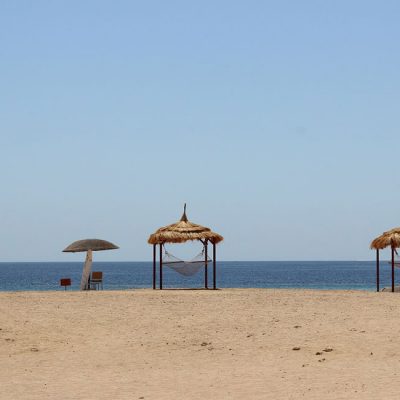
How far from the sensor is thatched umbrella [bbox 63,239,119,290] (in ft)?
105

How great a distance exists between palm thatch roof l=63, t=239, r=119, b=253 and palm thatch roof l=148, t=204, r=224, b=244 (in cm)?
167

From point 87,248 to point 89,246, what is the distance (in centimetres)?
14

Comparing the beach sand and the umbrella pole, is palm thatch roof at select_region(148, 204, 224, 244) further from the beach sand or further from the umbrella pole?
the beach sand

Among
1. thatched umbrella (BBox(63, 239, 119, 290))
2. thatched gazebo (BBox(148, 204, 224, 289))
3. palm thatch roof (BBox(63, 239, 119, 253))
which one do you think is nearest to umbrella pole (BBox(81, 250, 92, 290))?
thatched umbrella (BBox(63, 239, 119, 290))

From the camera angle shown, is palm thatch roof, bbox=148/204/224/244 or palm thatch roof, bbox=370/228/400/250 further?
palm thatch roof, bbox=370/228/400/250

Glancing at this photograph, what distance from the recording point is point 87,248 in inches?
1271

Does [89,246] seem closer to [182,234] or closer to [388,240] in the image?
[182,234]

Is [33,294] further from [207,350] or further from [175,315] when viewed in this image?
[207,350]

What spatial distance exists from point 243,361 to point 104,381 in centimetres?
296

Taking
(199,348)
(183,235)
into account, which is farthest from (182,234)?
(199,348)

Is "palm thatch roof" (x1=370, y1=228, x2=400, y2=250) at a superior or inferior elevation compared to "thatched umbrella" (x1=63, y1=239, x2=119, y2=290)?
superior

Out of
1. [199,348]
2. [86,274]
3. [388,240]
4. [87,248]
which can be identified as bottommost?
[199,348]

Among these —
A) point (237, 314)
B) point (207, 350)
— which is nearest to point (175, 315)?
point (237, 314)

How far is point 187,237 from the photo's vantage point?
31.8 metres
